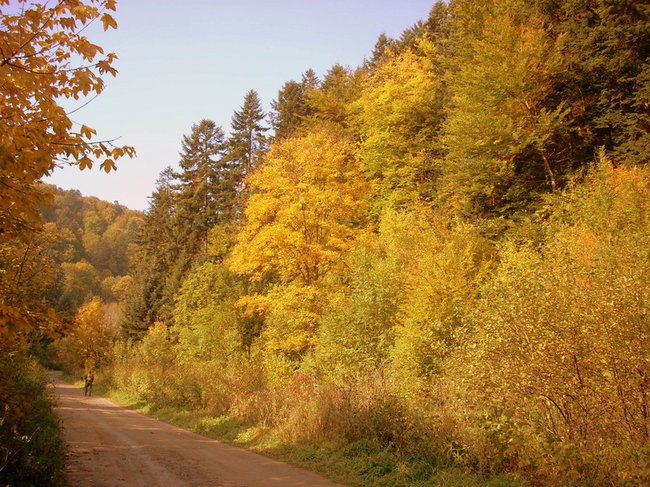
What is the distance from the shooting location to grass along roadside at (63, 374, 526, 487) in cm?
814

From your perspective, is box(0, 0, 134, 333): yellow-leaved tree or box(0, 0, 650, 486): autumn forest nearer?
box(0, 0, 134, 333): yellow-leaved tree

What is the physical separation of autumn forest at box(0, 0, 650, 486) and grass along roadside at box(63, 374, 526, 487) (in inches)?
2.9

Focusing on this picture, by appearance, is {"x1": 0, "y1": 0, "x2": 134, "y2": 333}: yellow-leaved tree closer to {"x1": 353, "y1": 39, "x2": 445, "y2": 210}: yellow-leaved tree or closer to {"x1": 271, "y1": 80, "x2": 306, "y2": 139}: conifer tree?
{"x1": 353, "y1": 39, "x2": 445, "y2": 210}: yellow-leaved tree

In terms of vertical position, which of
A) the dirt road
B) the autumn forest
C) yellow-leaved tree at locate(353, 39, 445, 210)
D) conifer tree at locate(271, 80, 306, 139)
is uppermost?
conifer tree at locate(271, 80, 306, 139)

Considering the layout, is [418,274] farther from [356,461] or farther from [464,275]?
[356,461]

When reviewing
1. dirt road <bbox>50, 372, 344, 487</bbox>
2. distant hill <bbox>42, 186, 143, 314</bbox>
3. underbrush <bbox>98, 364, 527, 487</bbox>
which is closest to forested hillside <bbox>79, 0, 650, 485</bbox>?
underbrush <bbox>98, 364, 527, 487</bbox>

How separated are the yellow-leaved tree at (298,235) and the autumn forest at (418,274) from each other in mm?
103

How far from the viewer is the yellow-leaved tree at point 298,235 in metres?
18.8

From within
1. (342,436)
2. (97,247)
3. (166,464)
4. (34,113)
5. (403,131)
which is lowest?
(166,464)

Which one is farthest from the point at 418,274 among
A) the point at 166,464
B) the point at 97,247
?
the point at 97,247

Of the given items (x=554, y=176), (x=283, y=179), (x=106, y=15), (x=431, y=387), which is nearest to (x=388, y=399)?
(x=431, y=387)

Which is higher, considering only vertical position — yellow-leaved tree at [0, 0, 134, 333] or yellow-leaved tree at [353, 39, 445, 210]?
yellow-leaved tree at [353, 39, 445, 210]

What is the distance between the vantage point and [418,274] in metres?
15.5

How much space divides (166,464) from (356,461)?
163 inches
